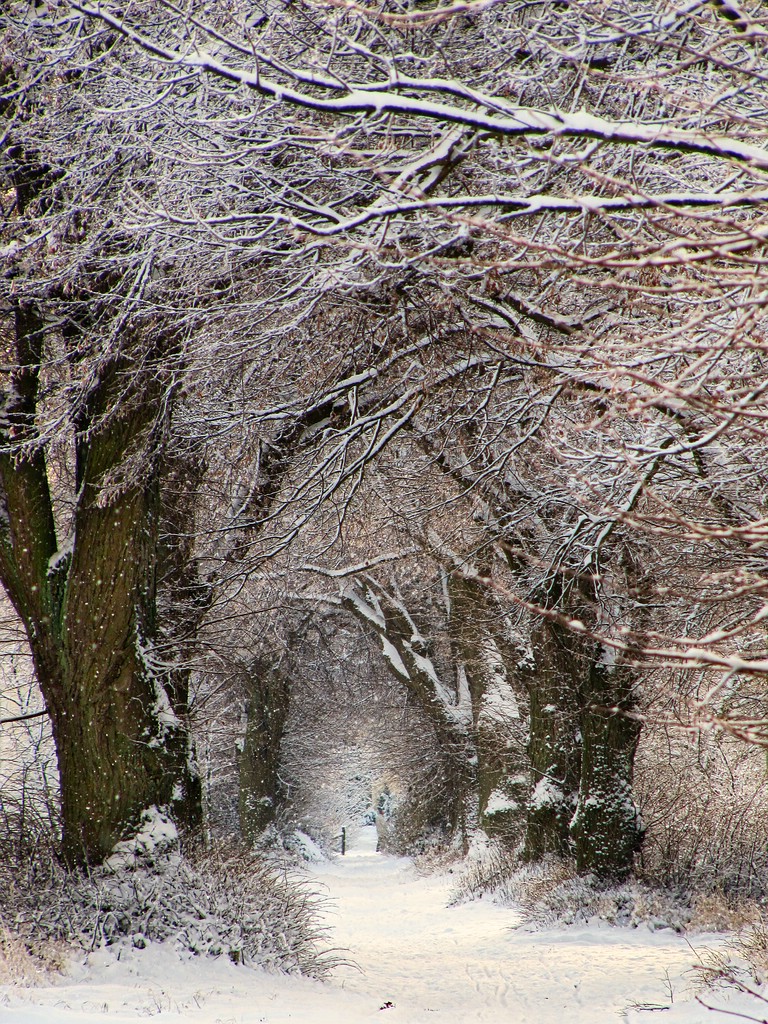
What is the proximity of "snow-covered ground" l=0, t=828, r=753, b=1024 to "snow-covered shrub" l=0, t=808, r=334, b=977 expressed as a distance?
0.63ft

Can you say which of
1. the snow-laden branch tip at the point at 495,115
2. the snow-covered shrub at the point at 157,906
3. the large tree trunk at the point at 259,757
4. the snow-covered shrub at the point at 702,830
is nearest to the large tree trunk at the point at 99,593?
the snow-covered shrub at the point at 157,906

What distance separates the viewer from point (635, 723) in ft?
37.8

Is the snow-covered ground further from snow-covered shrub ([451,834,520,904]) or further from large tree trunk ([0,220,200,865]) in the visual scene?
snow-covered shrub ([451,834,520,904])

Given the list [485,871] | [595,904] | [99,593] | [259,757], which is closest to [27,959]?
[99,593]

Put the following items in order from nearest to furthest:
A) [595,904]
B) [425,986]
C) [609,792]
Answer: [425,986]
[595,904]
[609,792]

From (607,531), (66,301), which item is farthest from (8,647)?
(607,531)

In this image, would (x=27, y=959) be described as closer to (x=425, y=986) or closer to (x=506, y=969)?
(x=425, y=986)

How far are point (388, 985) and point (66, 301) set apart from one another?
24.4 feet

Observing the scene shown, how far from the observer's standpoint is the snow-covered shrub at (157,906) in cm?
683

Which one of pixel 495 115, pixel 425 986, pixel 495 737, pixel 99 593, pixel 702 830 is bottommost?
pixel 425 986

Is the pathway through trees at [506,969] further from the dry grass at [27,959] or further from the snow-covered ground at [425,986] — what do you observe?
the dry grass at [27,959]

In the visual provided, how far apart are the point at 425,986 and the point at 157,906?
3327 mm

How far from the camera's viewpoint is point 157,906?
23.7 ft

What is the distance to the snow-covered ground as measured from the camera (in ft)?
19.9
